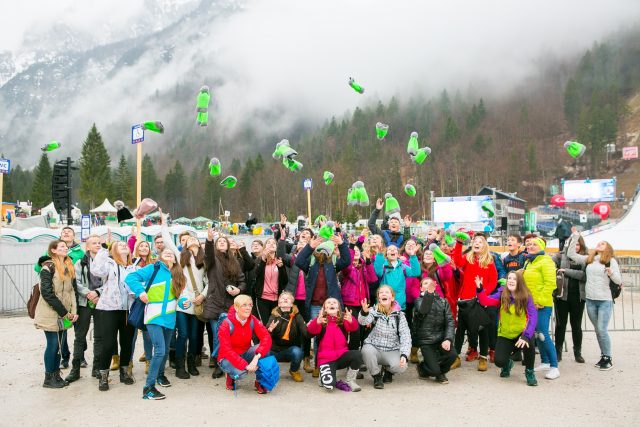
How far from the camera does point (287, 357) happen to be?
5.94 metres

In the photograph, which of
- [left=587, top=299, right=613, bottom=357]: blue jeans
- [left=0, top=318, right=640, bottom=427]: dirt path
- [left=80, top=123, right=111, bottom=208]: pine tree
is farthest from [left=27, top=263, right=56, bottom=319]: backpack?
[left=80, top=123, right=111, bottom=208]: pine tree

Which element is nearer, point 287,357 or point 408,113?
point 287,357

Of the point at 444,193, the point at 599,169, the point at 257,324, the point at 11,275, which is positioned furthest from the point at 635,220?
the point at 599,169

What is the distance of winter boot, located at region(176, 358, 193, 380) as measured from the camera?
6.00m

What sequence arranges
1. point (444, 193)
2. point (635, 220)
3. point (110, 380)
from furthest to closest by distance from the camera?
point (444, 193) → point (635, 220) → point (110, 380)

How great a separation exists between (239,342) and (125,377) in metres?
1.54

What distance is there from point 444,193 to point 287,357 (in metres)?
66.7

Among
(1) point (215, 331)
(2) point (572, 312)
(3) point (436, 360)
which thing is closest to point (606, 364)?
(2) point (572, 312)

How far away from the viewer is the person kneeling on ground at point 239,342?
541 centimetres

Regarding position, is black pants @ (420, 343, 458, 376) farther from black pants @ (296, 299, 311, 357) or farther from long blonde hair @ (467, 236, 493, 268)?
black pants @ (296, 299, 311, 357)

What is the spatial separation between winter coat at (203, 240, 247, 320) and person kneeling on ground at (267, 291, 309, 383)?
0.68 metres

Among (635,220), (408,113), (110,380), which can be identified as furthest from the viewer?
(408,113)

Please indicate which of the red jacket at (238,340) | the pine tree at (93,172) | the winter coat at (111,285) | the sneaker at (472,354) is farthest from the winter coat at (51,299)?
the pine tree at (93,172)

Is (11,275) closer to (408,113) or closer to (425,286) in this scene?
(425,286)
